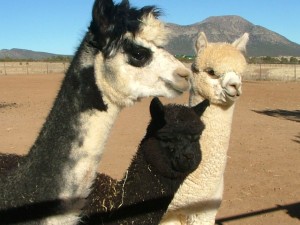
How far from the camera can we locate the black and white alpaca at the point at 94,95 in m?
2.72

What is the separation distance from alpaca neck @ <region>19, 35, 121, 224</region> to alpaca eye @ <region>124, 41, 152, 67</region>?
217mm

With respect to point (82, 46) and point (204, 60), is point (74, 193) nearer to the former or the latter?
point (82, 46)

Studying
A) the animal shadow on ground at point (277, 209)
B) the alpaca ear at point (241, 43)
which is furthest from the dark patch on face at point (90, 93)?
the animal shadow on ground at point (277, 209)

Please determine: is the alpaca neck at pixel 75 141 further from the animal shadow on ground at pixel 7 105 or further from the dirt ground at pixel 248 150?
the animal shadow on ground at pixel 7 105

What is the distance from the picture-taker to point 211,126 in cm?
453

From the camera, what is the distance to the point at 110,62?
108 inches

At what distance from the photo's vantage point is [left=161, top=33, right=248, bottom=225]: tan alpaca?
4.22 meters

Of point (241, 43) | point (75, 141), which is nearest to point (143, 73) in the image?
point (75, 141)

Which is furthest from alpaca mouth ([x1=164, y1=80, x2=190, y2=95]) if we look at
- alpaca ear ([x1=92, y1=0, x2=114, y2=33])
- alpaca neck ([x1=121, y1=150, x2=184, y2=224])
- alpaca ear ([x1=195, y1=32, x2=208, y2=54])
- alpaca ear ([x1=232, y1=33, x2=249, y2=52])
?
alpaca ear ([x1=232, y1=33, x2=249, y2=52])

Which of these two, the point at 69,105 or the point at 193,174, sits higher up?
the point at 69,105

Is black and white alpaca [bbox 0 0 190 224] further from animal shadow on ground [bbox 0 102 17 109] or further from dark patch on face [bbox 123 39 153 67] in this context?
animal shadow on ground [bbox 0 102 17 109]

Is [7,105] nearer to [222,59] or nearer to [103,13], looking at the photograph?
[222,59]

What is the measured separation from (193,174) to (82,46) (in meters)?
1.86

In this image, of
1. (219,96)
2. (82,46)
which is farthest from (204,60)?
(82,46)
